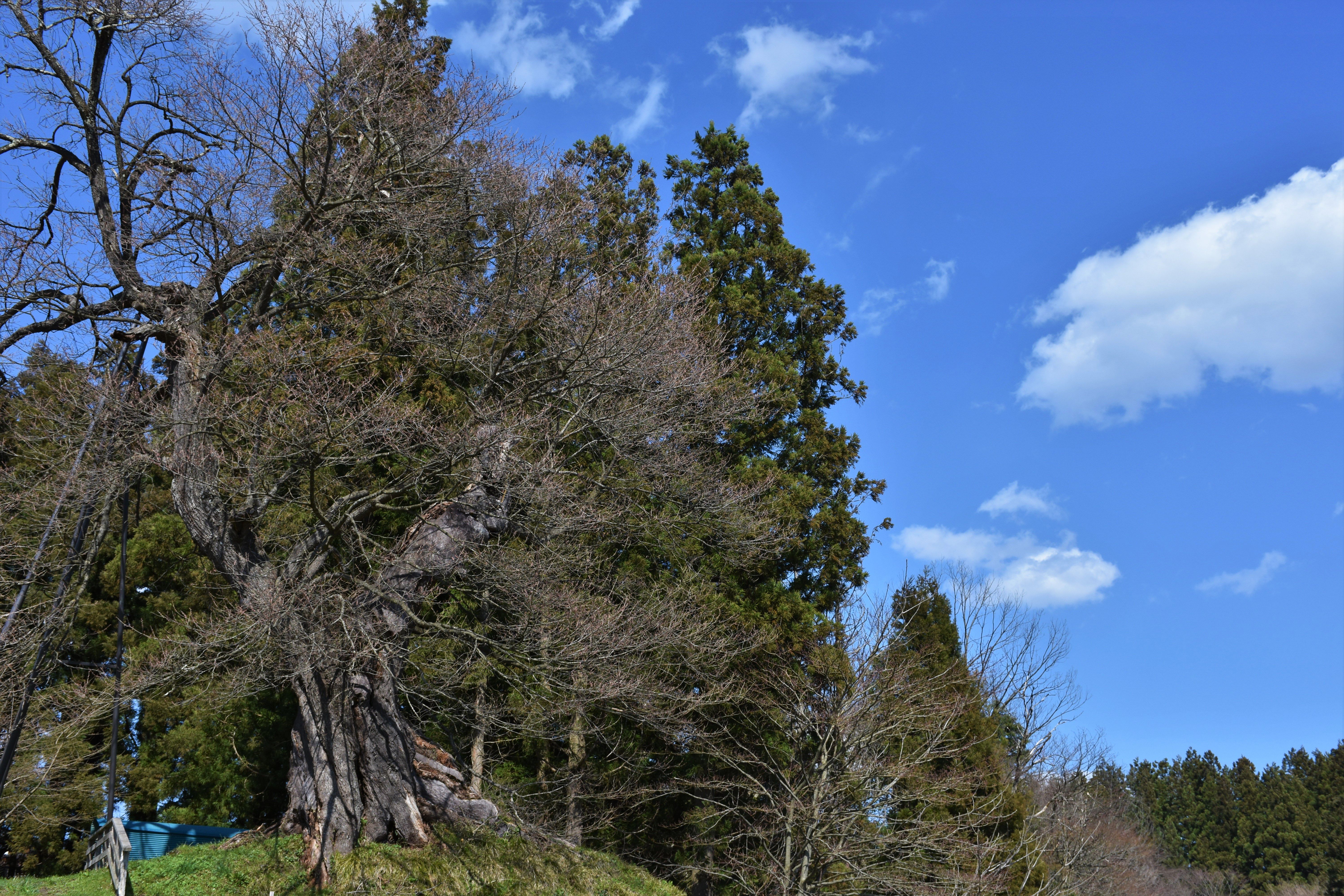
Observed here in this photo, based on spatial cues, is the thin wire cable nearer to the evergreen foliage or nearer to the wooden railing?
the wooden railing

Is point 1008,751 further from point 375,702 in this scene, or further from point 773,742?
point 375,702

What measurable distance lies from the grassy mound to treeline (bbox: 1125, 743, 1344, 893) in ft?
123

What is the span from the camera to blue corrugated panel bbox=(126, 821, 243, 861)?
1175cm

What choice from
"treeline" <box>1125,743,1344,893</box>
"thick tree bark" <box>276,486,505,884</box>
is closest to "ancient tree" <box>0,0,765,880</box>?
"thick tree bark" <box>276,486,505,884</box>

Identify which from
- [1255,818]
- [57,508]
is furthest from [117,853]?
[1255,818]

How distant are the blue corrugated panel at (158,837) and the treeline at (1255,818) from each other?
40.5 meters

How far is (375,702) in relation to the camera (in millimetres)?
10516

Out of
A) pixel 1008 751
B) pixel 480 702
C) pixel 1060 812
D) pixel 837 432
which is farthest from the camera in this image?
pixel 1008 751

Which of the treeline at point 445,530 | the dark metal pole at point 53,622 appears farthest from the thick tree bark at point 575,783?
the dark metal pole at point 53,622

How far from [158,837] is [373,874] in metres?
4.47

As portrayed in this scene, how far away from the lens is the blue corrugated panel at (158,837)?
11750 mm

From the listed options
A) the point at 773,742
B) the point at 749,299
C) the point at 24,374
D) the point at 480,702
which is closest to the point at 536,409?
the point at 480,702

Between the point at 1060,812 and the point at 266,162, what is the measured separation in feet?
66.5

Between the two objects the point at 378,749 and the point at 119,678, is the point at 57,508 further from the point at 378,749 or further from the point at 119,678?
the point at 378,749
